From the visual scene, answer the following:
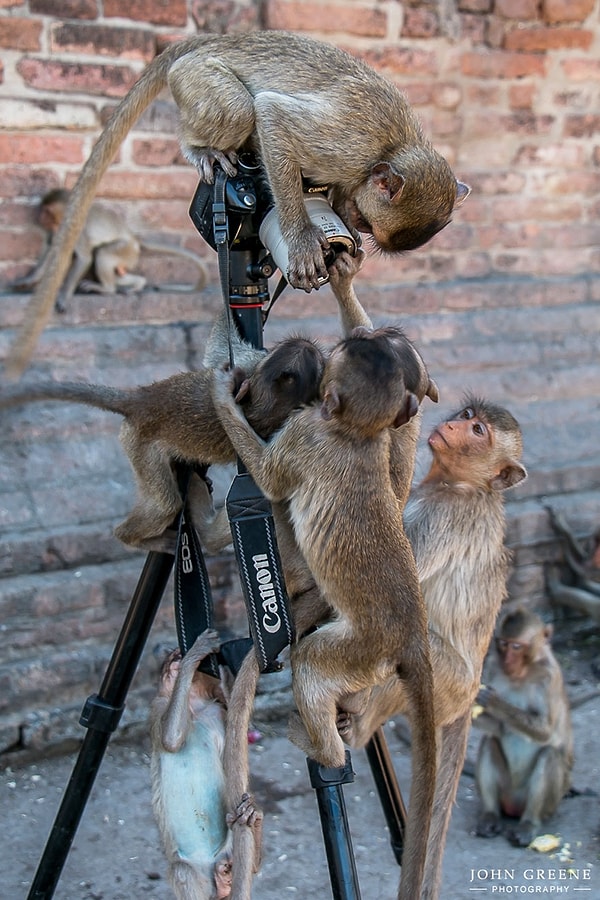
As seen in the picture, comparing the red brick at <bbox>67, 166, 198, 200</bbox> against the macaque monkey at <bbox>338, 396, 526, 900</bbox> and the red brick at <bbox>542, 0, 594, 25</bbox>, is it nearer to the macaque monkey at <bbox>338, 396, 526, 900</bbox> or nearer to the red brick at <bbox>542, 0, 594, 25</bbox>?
the macaque monkey at <bbox>338, 396, 526, 900</bbox>

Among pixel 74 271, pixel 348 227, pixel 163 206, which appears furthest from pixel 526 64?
pixel 348 227

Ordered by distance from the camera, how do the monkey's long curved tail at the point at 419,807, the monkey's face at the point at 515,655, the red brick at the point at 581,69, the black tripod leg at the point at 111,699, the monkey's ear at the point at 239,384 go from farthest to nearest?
1. the red brick at the point at 581,69
2. the monkey's face at the point at 515,655
3. the black tripod leg at the point at 111,699
4. the monkey's ear at the point at 239,384
5. the monkey's long curved tail at the point at 419,807

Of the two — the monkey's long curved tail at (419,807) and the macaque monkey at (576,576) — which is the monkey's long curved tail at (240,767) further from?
the macaque monkey at (576,576)

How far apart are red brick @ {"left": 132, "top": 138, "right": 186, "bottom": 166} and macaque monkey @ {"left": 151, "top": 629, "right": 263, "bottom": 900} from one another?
2.05 m

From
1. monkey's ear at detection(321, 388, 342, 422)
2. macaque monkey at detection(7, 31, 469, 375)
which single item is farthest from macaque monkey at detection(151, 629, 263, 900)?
macaque monkey at detection(7, 31, 469, 375)

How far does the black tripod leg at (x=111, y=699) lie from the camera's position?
2.48m

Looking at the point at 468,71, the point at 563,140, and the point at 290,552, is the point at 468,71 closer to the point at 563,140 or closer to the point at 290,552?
the point at 563,140

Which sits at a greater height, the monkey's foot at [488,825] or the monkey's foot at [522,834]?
the monkey's foot at [522,834]

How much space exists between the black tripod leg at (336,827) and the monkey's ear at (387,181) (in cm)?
115

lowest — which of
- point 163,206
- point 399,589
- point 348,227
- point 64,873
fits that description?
point 64,873

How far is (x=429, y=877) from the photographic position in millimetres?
2475

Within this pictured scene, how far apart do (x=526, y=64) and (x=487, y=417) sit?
242 centimetres

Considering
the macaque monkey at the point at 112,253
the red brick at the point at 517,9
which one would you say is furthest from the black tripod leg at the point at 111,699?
the red brick at the point at 517,9

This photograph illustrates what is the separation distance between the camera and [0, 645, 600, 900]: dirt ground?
3074 mm
